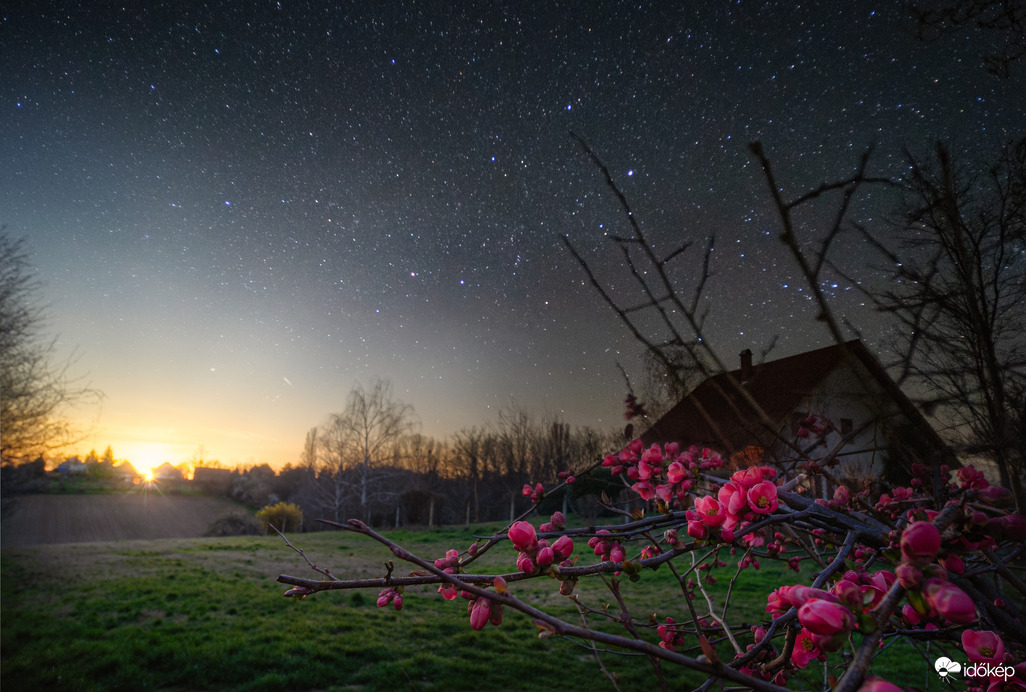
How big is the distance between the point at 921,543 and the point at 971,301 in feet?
2.98

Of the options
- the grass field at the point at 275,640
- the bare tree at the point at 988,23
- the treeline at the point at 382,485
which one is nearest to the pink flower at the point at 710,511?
the bare tree at the point at 988,23

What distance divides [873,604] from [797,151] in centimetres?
131

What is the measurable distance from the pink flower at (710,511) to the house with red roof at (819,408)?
0.98 ft

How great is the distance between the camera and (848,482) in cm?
152

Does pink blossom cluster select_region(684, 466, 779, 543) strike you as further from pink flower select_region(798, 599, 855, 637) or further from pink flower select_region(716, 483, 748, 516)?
pink flower select_region(798, 599, 855, 637)

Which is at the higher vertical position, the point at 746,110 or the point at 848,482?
the point at 746,110

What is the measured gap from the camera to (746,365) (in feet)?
4.02

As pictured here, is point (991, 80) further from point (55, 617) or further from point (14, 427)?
point (14, 427)

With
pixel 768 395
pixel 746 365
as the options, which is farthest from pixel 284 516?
pixel 746 365

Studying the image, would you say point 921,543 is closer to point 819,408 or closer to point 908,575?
point 908,575

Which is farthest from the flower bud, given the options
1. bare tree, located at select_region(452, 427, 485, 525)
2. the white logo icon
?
bare tree, located at select_region(452, 427, 485, 525)

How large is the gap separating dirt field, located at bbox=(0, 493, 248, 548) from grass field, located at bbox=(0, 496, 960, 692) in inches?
422

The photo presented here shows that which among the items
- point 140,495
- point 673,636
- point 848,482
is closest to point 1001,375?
point 848,482

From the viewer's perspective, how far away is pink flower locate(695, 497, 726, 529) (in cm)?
76
